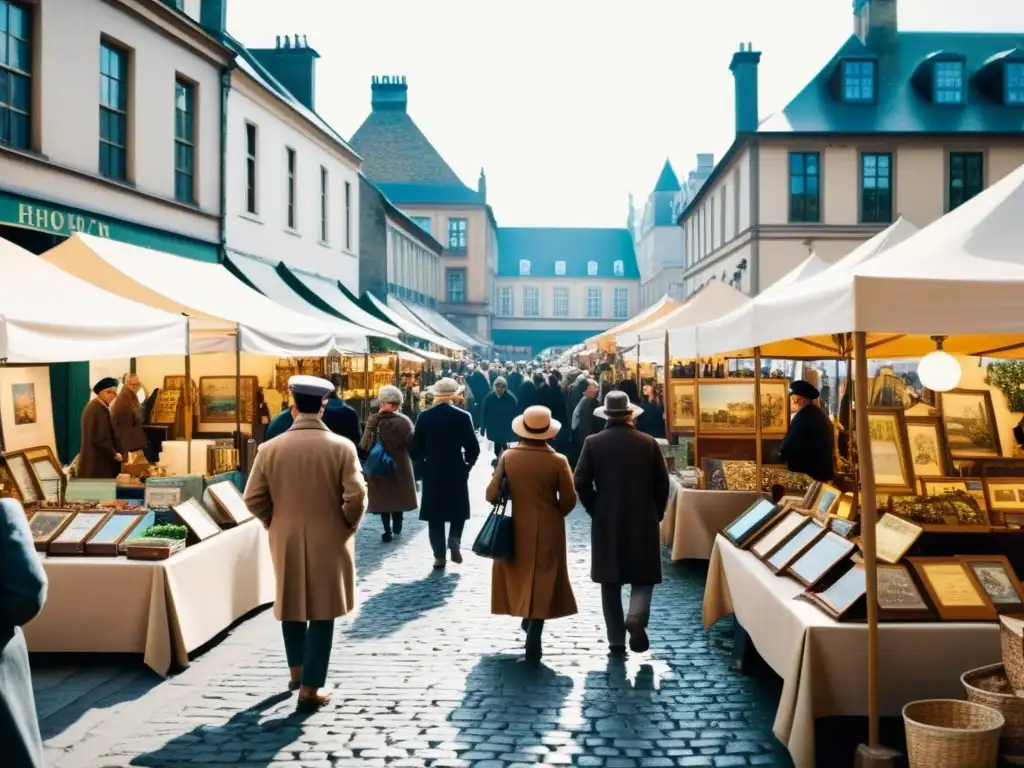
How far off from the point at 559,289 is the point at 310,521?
77388 mm

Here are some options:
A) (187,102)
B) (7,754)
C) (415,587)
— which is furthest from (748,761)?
(187,102)

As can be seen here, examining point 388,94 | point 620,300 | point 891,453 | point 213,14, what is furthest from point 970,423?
point 620,300

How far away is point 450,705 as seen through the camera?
570 cm

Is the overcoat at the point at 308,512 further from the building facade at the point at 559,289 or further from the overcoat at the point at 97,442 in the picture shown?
the building facade at the point at 559,289

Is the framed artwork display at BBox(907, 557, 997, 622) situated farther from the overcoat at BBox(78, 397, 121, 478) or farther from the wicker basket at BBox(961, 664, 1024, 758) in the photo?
the overcoat at BBox(78, 397, 121, 478)

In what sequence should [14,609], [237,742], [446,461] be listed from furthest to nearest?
[446,461]
[237,742]
[14,609]

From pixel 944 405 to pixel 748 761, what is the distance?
366 cm

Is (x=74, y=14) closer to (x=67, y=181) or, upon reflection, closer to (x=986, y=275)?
(x=67, y=181)

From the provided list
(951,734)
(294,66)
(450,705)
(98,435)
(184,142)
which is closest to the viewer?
(951,734)

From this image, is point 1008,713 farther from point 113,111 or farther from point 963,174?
point 963,174

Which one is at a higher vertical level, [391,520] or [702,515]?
[702,515]

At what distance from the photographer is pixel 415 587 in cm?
887

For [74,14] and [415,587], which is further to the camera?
[74,14]

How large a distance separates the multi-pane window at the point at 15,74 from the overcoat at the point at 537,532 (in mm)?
8710
